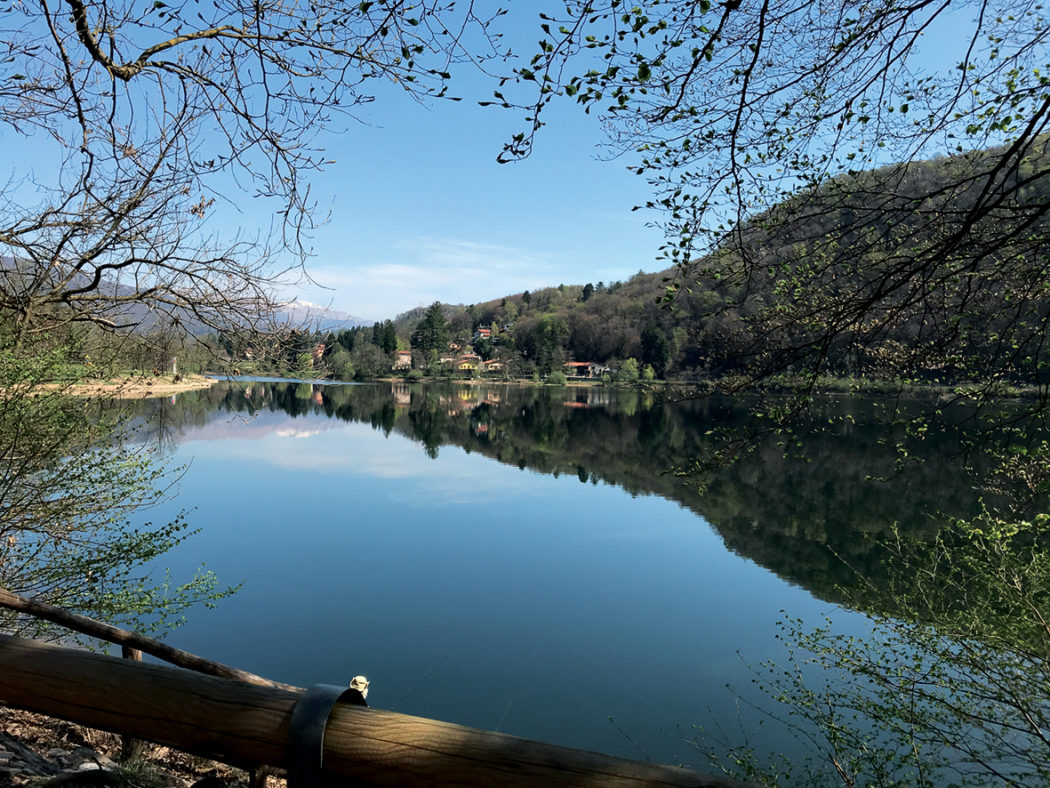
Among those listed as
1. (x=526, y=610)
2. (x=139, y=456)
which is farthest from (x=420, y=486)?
(x=139, y=456)

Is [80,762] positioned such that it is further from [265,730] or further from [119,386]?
[119,386]

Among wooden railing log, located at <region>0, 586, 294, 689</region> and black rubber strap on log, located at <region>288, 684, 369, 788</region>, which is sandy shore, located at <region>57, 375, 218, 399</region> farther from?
black rubber strap on log, located at <region>288, 684, 369, 788</region>

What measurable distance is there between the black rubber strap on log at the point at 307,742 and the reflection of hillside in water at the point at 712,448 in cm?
317

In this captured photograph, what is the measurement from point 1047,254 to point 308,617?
33.7 feet

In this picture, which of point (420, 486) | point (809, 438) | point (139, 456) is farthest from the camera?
point (809, 438)

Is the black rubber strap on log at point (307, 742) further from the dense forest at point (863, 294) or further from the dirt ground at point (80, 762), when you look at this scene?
the dense forest at point (863, 294)

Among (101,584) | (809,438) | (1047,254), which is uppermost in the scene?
(1047,254)

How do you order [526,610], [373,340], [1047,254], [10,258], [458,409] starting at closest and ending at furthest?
[1047,254] → [10,258] → [526,610] → [458,409] → [373,340]

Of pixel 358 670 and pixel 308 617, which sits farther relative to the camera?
pixel 308 617

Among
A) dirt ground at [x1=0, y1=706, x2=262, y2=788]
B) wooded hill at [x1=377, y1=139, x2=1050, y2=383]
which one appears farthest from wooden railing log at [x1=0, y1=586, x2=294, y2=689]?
wooded hill at [x1=377, y1=139, x2=1050, y2=383]

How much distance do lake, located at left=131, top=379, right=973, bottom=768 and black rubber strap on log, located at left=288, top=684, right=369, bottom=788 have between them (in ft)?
10.6

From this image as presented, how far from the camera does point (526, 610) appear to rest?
437 inches

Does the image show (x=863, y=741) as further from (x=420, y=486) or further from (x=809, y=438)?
(x=809, y=438)

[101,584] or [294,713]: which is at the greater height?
[294,713]
